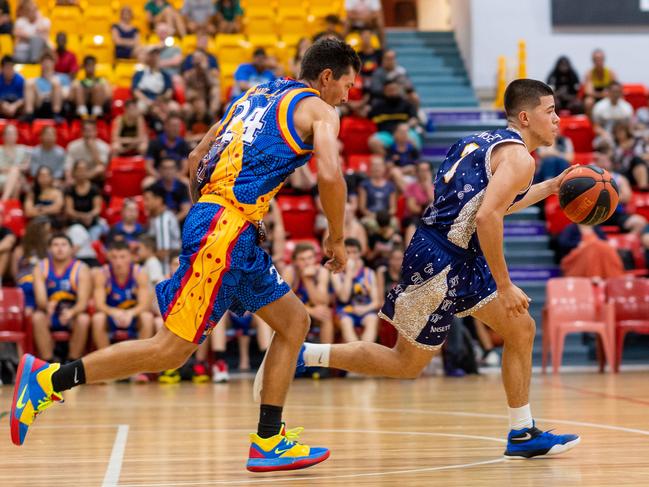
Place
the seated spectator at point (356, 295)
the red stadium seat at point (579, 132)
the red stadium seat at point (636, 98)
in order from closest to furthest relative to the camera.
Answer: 1. the seated spectator at point (356, 295)
2. the red stadium seat at point (579, 132)
3. the red stadium seat at point (636, 98)

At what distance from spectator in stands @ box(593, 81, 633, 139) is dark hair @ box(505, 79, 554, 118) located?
10.8 metres

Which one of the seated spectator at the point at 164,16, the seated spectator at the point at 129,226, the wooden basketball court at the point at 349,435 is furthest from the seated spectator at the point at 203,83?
the wooden basketball court at the point at 349,435

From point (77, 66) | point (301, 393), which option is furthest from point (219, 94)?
point (301, 393)

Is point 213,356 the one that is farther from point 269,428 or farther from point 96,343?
point 269,428

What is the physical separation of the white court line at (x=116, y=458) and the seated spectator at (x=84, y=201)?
5965 millimetres

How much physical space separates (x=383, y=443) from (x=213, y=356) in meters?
5.98

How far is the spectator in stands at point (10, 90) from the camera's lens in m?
14.8

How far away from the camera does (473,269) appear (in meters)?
5.57

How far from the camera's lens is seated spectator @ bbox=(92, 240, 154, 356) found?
11648mm

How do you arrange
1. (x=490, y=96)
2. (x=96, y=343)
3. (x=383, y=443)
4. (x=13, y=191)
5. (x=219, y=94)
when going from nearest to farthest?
(x=383, y=443)
(x=96, y=343)
(x=13, y=191)
(x=219, y=94)
(x=490, y=96)

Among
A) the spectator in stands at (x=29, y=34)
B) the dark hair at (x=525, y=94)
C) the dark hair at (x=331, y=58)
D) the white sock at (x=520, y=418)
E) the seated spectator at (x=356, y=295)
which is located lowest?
the seated spectator at (x=356, y=295)

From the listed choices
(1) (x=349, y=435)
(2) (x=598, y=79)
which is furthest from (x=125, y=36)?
(1) (x=349, y=435)

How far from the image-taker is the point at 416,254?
18.4 feet

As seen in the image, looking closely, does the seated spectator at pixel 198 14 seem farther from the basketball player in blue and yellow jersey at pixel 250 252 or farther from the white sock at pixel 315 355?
the basketball player in blue and yellow jersey at pixel 250 252
